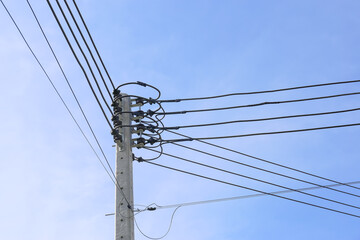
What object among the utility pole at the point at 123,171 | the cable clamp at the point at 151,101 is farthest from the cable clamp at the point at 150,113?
the utility pole at the point at 123,171

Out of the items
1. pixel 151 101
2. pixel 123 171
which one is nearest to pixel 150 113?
pixel 151 101

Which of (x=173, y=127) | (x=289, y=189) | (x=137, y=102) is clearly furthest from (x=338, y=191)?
(x=137, y=102)

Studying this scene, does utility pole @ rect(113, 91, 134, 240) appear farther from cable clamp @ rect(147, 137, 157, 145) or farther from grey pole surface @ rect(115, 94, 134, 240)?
cable clamp @ rect(147, 137, 157, 145)

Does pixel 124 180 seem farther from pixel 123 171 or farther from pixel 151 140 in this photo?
pixel 151 140

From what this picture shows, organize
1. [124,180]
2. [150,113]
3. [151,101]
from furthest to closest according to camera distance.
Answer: [151,101]
[150,113]
[124,180]

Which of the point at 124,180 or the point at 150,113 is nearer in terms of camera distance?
the point at 124,180

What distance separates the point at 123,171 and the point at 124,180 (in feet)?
0.62

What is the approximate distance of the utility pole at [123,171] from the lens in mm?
8875

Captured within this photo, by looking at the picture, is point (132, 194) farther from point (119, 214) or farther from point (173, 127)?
point (173, 127)

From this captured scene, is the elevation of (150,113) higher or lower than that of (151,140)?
higher

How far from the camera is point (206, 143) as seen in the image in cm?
1140

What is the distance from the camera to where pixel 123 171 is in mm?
9438

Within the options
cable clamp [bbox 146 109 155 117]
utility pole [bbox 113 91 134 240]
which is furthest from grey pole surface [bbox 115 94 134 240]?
cable clamp [bbox 146 109 155 117]

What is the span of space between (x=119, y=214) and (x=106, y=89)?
2377 mm
